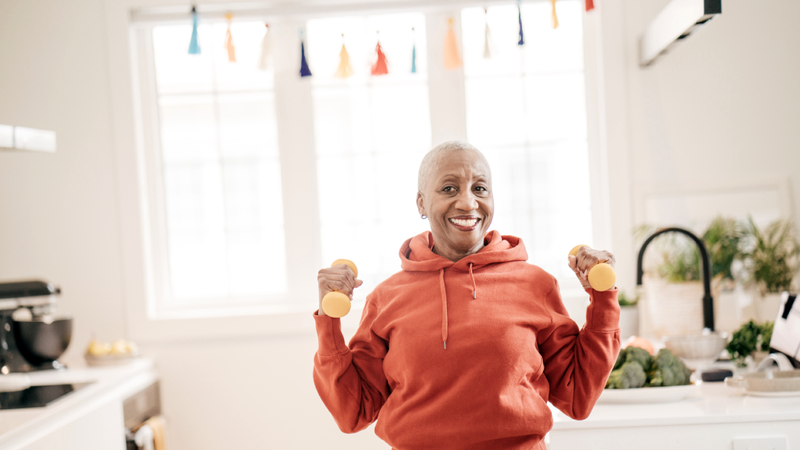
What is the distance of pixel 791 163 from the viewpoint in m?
2.71

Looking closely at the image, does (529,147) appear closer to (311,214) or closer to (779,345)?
(311,214)

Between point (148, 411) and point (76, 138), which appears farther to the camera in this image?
point (76, 138)

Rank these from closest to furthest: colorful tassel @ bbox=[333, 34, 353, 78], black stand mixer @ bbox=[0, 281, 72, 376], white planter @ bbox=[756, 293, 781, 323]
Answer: black stand mixer @ bbox=[0, 281, 72, 376] < white planter @ bbox=[756, 293, 781, 323] < colorful tassel @ bbox=[333, 34, 353, 78]

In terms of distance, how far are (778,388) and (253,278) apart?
7.14ft

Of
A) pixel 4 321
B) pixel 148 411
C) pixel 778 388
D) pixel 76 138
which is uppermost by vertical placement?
pixel 76 138

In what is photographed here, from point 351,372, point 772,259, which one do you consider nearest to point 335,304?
point 351,372

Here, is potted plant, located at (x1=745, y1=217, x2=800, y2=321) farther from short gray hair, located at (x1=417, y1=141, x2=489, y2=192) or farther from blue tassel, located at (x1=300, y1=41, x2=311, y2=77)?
blue tassel, located at (x1=300, y1=41, x2=311, y2=77)

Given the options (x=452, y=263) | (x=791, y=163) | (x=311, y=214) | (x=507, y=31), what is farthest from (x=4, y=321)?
(x=791, y=163)

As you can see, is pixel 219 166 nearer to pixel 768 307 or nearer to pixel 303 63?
pixel 303 63

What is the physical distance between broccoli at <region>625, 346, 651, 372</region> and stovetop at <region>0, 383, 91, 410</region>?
168 cm

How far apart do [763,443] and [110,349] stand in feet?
7.66

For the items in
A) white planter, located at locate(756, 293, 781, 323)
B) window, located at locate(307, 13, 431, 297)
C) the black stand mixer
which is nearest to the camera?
the black stand mixer

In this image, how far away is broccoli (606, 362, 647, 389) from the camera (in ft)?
5.31

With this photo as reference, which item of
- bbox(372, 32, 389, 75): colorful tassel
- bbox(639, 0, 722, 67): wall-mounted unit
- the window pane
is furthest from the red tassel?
bbox(639, 0, 722, 67): wall-mounted unit
